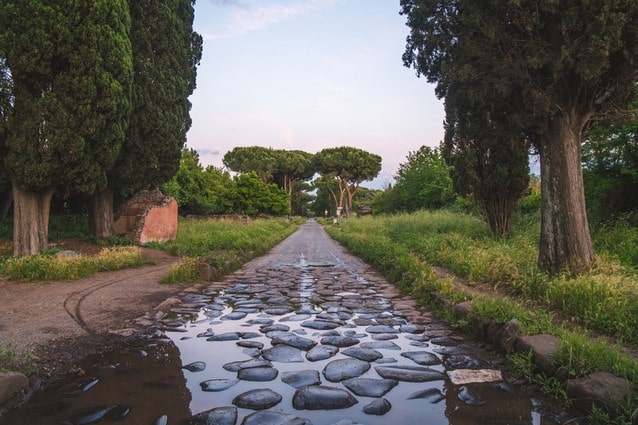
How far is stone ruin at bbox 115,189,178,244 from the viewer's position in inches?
622

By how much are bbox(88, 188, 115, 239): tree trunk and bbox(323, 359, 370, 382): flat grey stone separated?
42.0ft

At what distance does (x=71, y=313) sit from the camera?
5.53m

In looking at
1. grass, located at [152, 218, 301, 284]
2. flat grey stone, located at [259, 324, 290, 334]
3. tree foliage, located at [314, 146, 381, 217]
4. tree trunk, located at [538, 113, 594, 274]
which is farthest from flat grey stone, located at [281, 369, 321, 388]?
tree foliage, located at [314, 146, 381, 217]

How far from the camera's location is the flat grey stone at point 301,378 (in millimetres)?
3391

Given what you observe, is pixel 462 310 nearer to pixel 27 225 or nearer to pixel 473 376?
pixel 473 376

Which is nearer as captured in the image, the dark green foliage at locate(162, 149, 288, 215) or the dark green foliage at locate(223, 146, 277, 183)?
the dark green foliage at locate(162, 149, 288, 215)

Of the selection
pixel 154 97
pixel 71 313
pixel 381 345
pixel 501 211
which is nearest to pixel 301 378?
pixel 381 345

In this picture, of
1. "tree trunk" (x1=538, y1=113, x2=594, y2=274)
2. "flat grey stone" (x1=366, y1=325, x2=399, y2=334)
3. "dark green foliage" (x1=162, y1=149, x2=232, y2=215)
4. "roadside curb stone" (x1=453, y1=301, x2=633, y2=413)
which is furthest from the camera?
"dark green foliage" (x1=162, y1=149, x2=232, y2=215)

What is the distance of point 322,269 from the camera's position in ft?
37.7

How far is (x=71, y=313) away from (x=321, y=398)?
4.13 m

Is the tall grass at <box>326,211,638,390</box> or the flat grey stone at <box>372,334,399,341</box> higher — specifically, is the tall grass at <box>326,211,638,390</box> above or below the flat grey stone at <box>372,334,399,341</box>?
above

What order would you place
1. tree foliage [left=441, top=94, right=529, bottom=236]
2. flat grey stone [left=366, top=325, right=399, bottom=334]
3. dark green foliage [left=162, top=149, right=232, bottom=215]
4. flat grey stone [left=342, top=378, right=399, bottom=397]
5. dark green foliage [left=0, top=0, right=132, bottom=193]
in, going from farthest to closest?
Answer: dark green foliage [left=162, top=149, right=232, bottom=215]
tree foliage [left=441, top=94, right=529, bottom=236]
dark green foliage [left=0, top=0, right=132, bottom=193]
flat grey stone [left=366, top=325, right=399, bottom=334]
flat grey stone [left=342, top=378, right=399, bottom=397]

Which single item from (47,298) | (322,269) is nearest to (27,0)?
(47,298)

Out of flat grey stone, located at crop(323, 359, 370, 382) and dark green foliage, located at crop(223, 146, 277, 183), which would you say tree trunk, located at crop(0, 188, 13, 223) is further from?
dark green foliage, located at crop(223, 146, 277, 183)
